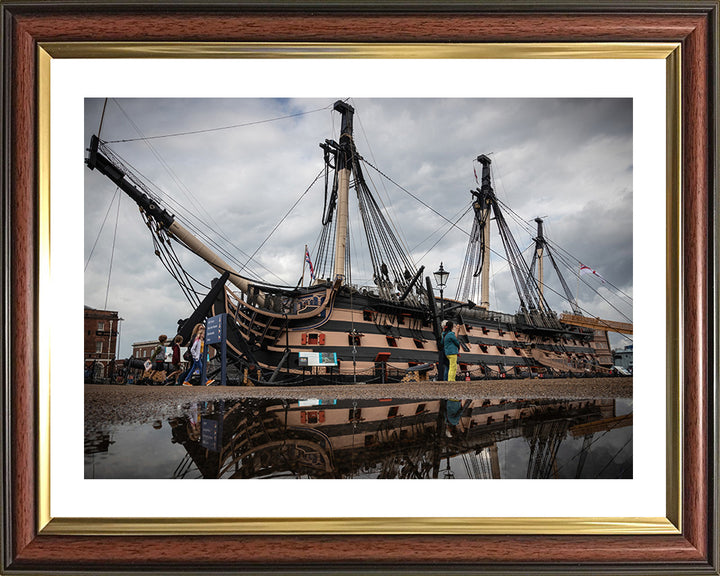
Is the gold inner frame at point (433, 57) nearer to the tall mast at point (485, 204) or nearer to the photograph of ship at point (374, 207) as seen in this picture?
the photograph of ship at point (374, 207)

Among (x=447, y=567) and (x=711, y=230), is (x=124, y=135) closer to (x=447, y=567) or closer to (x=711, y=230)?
(x=447, y=567)

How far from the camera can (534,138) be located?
2170mm

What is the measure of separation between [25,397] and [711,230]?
2634 millimetres

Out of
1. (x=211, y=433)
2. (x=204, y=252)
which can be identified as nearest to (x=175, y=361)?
(x=204, y=252)

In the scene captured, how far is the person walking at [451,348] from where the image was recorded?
13.8 feet

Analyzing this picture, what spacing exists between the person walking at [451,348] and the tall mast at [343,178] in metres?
1.23

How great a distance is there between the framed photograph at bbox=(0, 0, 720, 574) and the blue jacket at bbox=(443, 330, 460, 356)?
2.50m

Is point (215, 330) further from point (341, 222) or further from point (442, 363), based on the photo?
point (442, 363)

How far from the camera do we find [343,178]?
10.1 feet

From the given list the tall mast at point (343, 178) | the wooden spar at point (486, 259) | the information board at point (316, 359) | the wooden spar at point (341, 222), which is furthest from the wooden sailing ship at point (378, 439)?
the information board at point (316, 359)

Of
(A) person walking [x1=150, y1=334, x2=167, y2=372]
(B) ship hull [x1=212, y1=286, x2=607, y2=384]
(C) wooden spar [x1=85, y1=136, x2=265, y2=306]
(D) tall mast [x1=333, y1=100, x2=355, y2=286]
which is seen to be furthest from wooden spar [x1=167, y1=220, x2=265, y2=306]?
(D) tall mast [x1=333, y1=100, x2=355, y2=286]

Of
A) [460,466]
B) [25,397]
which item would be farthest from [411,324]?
[25,397]

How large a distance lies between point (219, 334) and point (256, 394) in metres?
0.88

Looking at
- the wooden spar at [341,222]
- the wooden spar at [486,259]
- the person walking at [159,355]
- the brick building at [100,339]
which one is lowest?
the person walking at [159,355]
